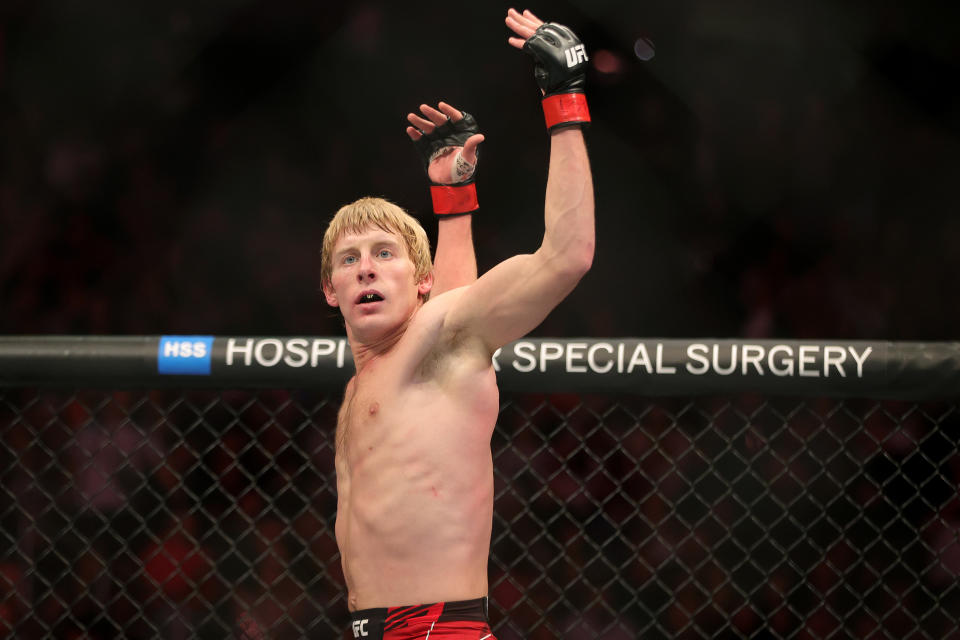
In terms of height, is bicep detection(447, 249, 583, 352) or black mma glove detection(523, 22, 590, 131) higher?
black mma glove detection(523, 22, 590, 131)

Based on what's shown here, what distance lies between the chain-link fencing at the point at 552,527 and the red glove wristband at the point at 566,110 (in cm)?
164

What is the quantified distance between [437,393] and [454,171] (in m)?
0.43

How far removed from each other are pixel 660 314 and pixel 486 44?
3.69ft

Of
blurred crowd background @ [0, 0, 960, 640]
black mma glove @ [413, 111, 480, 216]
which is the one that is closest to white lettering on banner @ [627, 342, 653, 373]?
black mma glove @ [413, 111, 480, 216]

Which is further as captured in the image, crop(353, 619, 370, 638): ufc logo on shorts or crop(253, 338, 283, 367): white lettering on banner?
crop(253, 338, 283, 367): white lettering on banner

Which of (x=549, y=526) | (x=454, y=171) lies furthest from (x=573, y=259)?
(x=549, y=526)

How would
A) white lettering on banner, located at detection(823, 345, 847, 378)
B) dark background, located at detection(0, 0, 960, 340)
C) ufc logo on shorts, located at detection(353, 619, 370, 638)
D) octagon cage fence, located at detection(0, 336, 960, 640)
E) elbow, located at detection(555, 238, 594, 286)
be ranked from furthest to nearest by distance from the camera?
dark background, located at detection(0, 0, 960, 340) → octagon cage fence, located at detection(0, 336, 960, 640) → white lettering on banner, located at detection(823, 345, 847, 378) → ufc logo on shorts, located at detection(353, 619, 370, 638) → elbow, located at detection(555, 238, 594, 286)

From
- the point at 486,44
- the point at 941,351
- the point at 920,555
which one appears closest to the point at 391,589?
the point at 941,351

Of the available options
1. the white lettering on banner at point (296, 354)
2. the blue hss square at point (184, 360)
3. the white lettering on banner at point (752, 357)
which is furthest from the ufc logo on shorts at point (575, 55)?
the blue hss square at point (184, 360)

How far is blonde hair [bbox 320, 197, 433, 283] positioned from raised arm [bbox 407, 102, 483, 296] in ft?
0.44

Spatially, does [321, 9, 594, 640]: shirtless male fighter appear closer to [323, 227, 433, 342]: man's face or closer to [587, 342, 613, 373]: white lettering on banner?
[323, 227, 433, 342]: man's face

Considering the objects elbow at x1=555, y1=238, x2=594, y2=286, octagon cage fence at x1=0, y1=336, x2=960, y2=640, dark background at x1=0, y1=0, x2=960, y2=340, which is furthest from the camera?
dark background at x1=0, y1=0, x2=960, y2=340

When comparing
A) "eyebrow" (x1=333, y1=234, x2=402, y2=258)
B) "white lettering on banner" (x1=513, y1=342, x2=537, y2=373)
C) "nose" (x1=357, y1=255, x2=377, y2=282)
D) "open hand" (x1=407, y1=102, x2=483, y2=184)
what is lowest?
"white lettering on banner" (x1=513, y1=342, x2=537, y2=373)

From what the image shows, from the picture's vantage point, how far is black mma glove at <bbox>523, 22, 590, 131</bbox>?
3.85 feet
